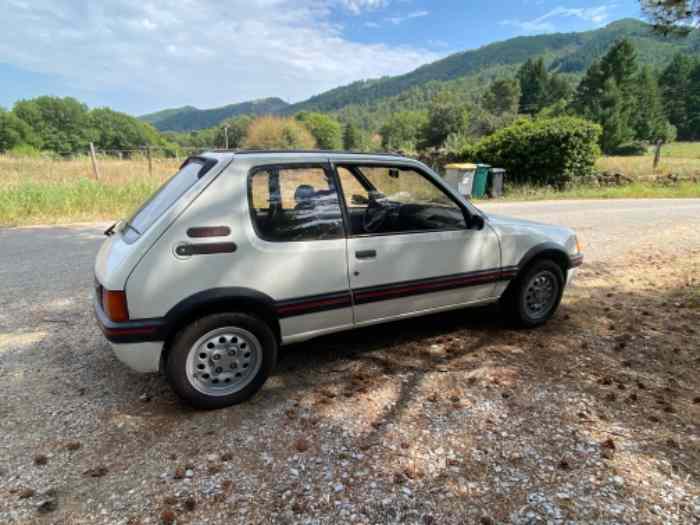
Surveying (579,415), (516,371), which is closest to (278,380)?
(516,371)

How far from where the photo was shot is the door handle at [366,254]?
→ 3.10m

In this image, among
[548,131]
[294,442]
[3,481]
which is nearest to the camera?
[3,481]

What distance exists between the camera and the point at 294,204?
10.1 ft

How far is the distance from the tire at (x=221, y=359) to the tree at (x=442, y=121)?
6850 centimetres

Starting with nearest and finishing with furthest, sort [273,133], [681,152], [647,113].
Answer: [273,133], [681,152], [647,113]

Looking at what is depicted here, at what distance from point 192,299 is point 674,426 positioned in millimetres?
3179

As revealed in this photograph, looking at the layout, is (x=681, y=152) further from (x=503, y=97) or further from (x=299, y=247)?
(x=299, y=247)

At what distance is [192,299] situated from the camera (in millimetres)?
2568

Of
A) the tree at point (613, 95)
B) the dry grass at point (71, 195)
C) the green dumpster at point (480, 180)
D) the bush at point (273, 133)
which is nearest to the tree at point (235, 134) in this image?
the bush at point (273, 133)

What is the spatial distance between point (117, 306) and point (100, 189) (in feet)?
36.5

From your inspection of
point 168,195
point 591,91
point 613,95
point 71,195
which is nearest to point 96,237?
point 71,195

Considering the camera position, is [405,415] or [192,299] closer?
[192,299]

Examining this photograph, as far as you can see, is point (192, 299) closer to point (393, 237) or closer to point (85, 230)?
point (393, 237)

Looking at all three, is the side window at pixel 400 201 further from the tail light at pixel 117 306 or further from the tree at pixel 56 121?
→ the tree at pixel 56 121
